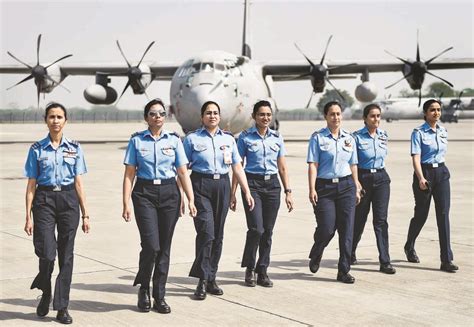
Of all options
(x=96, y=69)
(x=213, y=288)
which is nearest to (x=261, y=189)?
(x=213, y=288)

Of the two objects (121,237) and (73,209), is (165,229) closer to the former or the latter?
(73,209)

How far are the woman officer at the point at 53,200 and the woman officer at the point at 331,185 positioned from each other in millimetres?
2572

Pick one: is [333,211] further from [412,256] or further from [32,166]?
[32,166]

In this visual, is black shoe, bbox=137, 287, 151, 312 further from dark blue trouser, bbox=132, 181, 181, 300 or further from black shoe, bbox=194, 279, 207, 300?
black shoe, bbox=194, 279, 207, 300

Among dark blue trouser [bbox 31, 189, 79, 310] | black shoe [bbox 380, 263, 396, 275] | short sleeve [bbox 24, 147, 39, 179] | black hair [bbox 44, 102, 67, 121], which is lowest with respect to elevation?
black shoe [bbox 380, 263, 396, 275]

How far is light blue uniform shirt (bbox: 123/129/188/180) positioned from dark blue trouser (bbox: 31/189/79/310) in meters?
0.62

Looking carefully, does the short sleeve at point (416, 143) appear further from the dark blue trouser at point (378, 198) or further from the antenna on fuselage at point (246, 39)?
the antenna on fuselage at point (246, 39)

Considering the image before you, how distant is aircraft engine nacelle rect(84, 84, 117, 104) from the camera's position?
115ft

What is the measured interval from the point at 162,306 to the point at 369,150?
121 inches

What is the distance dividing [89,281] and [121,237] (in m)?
2.60

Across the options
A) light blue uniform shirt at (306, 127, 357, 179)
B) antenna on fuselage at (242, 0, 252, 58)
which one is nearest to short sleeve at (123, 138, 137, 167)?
light blue uniform shirt at (306, 127, 357, 179)

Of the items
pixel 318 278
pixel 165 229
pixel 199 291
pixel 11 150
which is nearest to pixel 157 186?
pixel 165 229

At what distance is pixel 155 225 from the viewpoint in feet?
21.2

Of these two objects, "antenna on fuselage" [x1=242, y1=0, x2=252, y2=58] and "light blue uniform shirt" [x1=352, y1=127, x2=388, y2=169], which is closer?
"light blue uniform shirt" [x1=352, y1=127, x2=388, y2=169]
